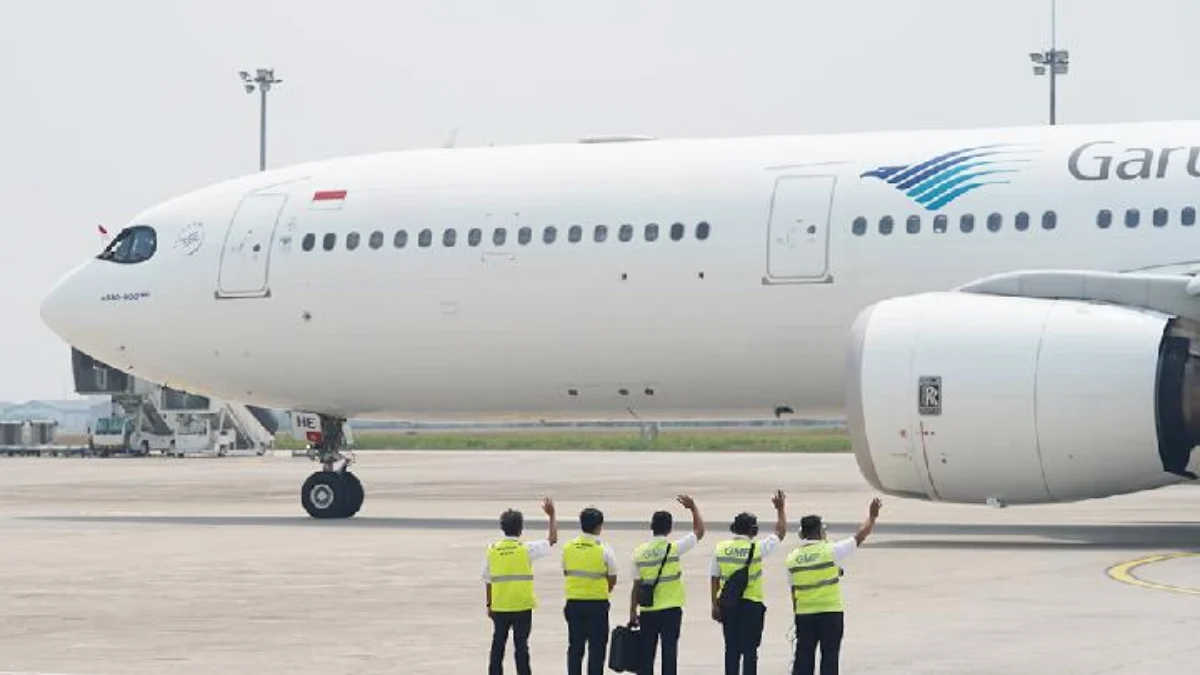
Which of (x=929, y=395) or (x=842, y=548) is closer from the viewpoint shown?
(x=842, y=548)

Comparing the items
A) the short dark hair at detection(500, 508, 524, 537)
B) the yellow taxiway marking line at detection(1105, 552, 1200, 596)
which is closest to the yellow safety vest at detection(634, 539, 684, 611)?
the short dark hair at detection(500, 508, 524, 537)

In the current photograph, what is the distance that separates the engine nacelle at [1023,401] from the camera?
73.6ft

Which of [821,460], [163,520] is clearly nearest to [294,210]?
[163,520]

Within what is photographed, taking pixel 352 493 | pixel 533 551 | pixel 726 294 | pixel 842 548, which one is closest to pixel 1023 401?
pixel 726 294

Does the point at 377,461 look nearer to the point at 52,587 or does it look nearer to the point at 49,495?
the point at 49,495

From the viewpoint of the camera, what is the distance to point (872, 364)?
23.4m

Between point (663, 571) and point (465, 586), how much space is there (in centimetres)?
734

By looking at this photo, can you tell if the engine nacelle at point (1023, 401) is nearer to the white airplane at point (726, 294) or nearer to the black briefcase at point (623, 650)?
the white airplane at point (726, 294)

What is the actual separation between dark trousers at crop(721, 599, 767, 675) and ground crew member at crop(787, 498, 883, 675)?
0.29m

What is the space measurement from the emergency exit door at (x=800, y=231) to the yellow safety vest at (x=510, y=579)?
13.3 metres

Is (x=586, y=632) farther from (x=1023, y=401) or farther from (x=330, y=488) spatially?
(x=330, y=488)

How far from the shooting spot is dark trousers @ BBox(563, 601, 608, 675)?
1355 centimetres

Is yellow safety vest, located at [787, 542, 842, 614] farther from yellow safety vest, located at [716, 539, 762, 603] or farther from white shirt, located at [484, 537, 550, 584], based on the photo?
white shirt, located at [484, 537, 550, 584]

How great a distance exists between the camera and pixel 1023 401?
22.5 m
